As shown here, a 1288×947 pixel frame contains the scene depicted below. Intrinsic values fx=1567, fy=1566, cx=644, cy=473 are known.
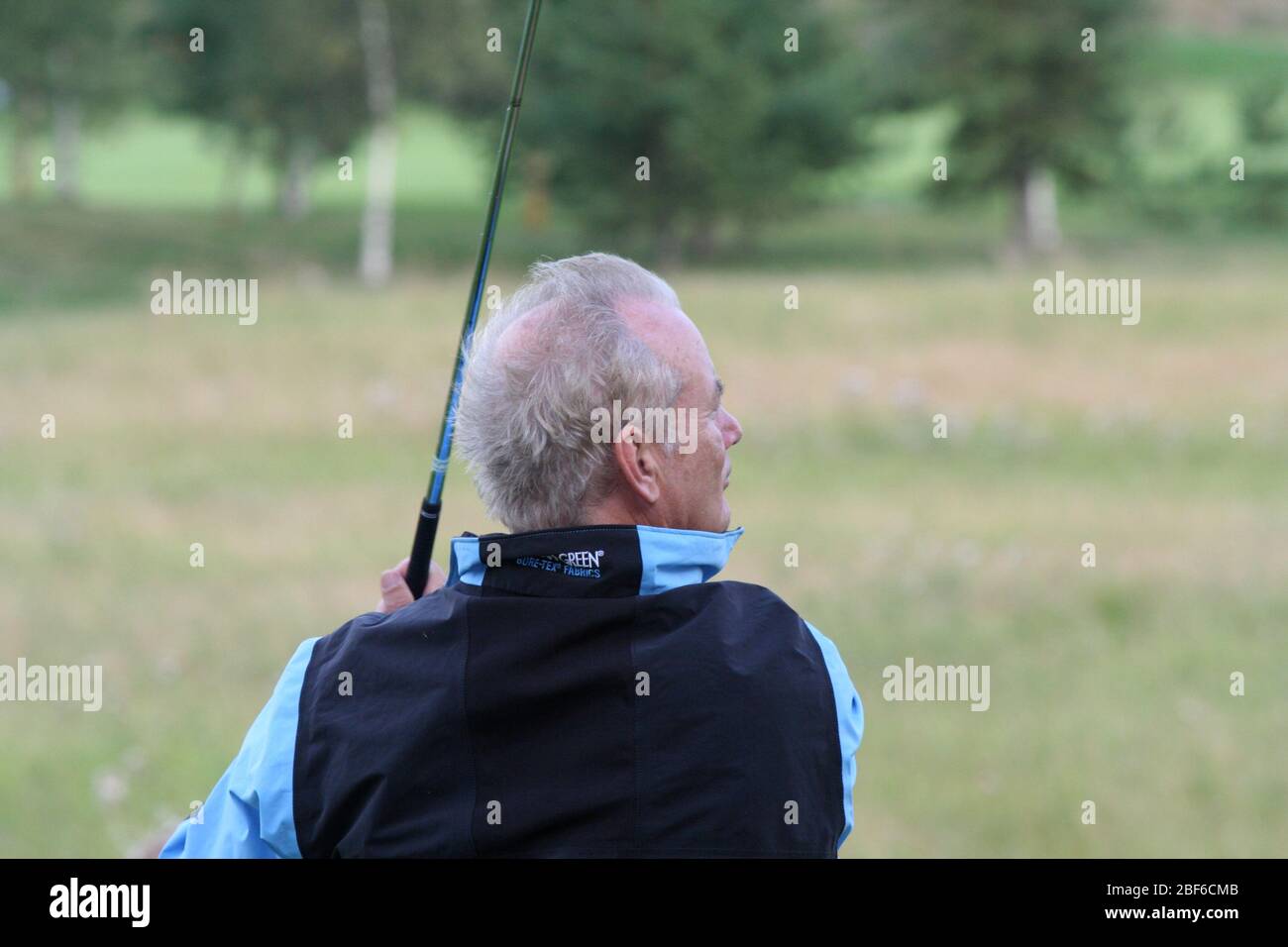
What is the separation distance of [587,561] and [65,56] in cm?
3563

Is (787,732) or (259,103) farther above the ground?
(259,103)

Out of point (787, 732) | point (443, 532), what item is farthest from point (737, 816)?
point (443, 532)

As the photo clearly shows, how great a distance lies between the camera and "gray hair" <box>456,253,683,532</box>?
2.06 meters

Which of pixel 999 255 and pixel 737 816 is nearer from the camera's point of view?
pixel 737 816

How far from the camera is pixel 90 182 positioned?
46375 mm

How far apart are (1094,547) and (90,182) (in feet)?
138

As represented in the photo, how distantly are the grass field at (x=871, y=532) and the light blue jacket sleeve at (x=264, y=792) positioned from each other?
3.93 meters

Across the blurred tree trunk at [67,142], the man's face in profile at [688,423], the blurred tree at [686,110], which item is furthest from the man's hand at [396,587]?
the blurred tree trunk at [67,142]

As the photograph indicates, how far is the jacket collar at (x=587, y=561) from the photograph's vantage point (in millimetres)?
1971

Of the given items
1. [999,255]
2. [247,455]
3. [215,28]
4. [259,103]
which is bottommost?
[247,455]

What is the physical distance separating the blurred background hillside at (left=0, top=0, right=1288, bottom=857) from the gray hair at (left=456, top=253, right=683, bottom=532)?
13.7 ft

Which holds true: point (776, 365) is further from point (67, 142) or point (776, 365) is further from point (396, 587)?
point (67, 142)

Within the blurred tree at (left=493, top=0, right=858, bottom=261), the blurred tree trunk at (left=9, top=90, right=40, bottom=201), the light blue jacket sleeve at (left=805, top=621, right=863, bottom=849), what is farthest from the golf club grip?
the blurred tree trunk at (left=9, top=90, right=40, bottom=201)

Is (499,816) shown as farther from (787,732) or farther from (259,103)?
Result: (259,103)
